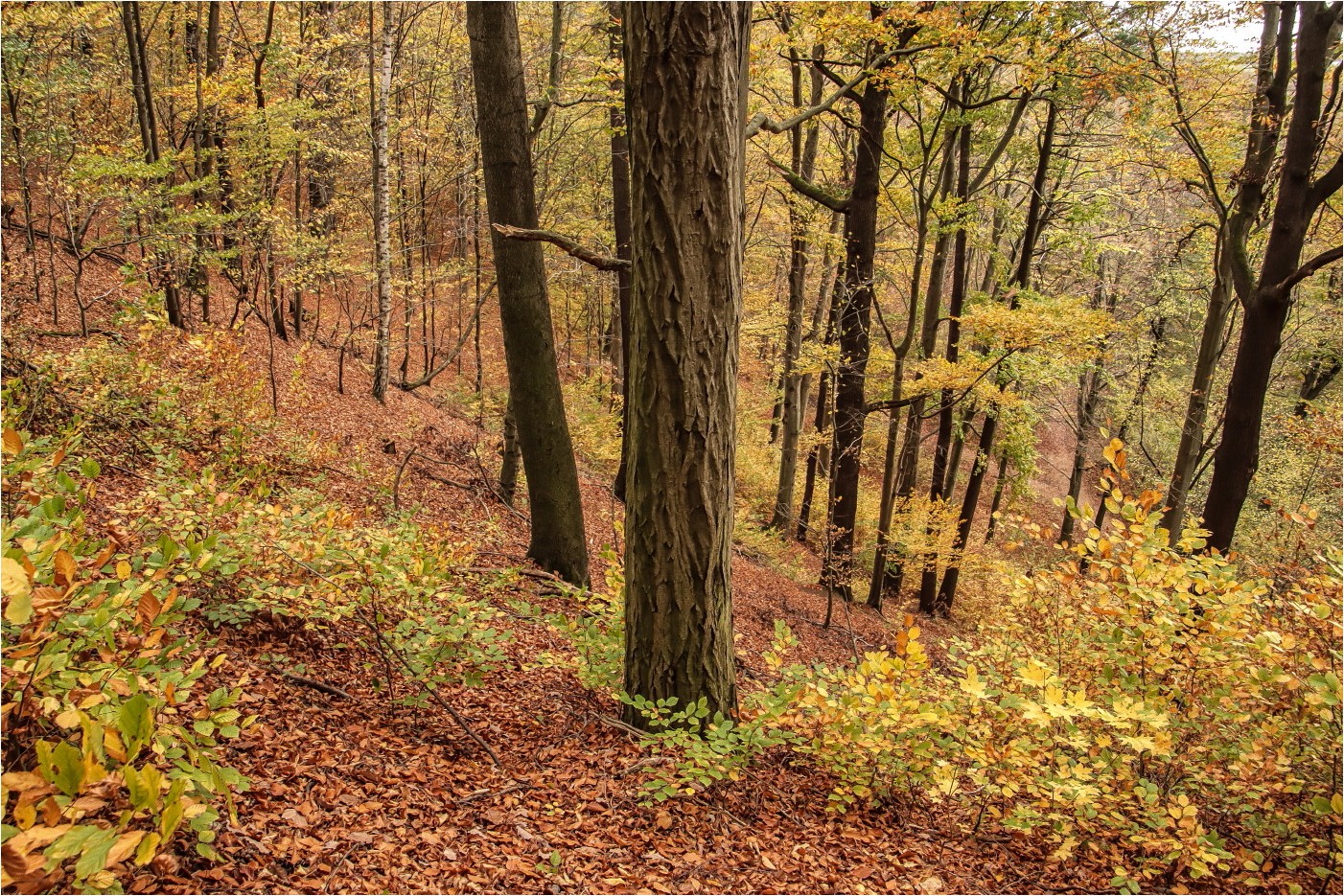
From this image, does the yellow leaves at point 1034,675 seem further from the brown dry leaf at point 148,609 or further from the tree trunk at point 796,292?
the tree trunk at point 796,292

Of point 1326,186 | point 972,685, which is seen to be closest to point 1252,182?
point 1326,186

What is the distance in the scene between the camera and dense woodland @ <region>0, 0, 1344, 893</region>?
Answer: 252 cm

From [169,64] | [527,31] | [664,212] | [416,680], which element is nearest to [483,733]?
[416,680]

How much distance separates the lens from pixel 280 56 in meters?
11.2

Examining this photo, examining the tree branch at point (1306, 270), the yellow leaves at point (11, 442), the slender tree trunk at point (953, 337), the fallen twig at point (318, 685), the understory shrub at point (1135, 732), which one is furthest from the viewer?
the slender tree trunk at point (953, 337)

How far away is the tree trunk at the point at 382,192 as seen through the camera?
10617 millimetres

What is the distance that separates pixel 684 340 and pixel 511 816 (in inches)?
89.7

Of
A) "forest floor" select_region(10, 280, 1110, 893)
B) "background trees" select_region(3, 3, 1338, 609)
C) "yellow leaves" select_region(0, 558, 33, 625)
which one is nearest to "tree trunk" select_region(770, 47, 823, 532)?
"background trees" select_region(3, 3, 1338, 609)

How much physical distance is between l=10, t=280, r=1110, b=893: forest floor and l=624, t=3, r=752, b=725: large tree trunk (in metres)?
0.56

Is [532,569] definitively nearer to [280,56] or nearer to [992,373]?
[992,373]

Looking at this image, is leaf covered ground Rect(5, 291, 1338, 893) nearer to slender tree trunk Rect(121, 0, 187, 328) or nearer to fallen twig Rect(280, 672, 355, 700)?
fallen twig Rect(280, 672, 355, 700)

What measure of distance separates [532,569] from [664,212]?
4.46 metres

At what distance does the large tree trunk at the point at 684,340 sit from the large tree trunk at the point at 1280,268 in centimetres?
546

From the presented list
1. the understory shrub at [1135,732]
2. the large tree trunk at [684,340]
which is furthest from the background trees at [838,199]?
the understory shrub at [1135,732]
